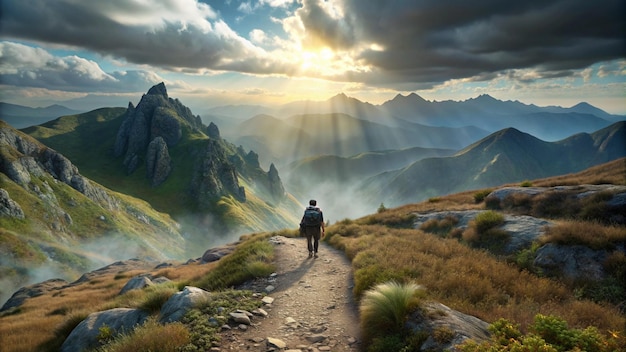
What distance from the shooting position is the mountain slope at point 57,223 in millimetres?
98312

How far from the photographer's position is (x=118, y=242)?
13338 cm

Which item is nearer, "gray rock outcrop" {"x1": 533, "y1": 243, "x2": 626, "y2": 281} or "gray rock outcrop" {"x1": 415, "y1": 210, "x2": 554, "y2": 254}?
"gray rock outcrop" {"x1": 533, "y1": 243, "x2": 626, "y2": 281}

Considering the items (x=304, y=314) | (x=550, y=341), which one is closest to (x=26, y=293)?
(x=304, y=314)

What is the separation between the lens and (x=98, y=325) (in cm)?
1333

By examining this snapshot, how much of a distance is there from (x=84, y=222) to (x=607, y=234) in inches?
6562

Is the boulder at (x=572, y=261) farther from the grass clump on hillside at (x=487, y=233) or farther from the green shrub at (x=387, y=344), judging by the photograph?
the green shrub at (x=387, y=344)

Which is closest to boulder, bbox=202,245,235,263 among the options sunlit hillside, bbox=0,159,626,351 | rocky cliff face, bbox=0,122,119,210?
sunlit hillside, bbox=0,159,626,351

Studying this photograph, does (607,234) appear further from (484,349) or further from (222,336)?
(222,336)

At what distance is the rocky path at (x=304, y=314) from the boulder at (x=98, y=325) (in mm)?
4744

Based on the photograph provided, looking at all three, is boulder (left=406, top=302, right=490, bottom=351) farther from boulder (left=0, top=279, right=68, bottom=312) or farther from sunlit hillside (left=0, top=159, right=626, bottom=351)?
boulder (left=0, top=279, right=68, bottom=312)

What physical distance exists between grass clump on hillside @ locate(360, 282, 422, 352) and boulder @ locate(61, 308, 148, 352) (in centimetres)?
924

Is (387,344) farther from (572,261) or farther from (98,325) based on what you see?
→ (98,325)

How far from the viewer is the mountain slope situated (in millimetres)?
A: 98312

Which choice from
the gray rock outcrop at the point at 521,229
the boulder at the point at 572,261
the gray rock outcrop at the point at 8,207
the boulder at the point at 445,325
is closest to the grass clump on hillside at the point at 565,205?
the gray rock outcrop at the point at 521,229
